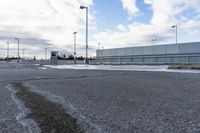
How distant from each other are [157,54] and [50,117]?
46424mm

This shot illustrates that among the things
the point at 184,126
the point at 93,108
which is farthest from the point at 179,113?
the point at 93,108

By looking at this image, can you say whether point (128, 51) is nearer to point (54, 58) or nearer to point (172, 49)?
point (172, 49)

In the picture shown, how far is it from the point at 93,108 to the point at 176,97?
3.29m

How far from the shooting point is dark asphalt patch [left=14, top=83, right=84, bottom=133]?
16.6 ft

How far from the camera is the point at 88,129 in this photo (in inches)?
199

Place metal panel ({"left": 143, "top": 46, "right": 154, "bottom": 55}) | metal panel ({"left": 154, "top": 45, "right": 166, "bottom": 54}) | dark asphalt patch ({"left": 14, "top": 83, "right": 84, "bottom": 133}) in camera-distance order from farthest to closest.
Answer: metal panel ({"left": 143, "top": 46, "right": 154, "bottom": 55}) < metal panel ({"left": 154, "top": 45, "right": 166, "bottom": 54}) < dark asphalt patch ({"left": 14, "top": 83, "right": 84, "bottom": 133})

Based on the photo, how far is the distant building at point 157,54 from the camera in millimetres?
43344

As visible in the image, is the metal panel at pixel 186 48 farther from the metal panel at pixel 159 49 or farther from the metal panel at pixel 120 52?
the metal panel at pixel 120 52

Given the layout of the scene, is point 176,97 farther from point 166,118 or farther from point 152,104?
point 166,118

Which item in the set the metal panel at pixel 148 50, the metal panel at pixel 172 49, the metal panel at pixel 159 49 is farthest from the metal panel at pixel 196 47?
the metal panel at pixel 148 50

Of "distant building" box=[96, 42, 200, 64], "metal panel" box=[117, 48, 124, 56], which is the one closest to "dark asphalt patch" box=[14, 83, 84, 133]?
"distant building" box=[96, 42, 200, 64]

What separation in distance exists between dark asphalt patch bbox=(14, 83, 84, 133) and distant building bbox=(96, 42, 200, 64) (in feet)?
119

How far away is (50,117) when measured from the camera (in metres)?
6.07

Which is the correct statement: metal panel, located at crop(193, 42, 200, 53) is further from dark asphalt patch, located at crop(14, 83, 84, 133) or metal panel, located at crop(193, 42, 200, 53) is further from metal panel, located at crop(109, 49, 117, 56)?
dark asphalt patch, located at crop(14, 83, 84, 133)
